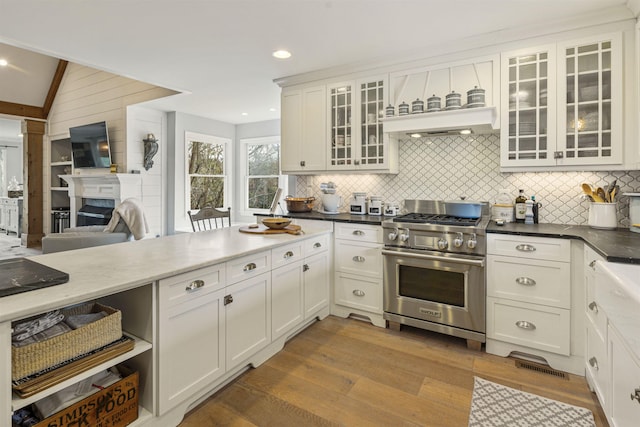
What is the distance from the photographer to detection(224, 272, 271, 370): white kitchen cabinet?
201 cm

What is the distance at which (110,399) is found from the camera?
1.45 metres

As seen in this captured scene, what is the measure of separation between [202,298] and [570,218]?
294 centimetres

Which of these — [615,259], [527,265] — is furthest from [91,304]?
[527,265]

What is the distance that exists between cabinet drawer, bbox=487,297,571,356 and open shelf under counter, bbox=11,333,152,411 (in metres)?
2.36

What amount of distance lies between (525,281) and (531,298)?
5.1 inches

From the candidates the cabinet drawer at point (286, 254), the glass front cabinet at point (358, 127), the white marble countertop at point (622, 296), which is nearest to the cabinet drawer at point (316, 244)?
the cabinet drawer at point (286, 254)

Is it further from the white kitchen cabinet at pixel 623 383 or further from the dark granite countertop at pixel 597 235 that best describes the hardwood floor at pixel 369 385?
the dark granite countertop at pixel 597 235

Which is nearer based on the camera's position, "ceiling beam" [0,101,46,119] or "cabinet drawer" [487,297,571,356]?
"cabinet drawer" [487,297,571,356]

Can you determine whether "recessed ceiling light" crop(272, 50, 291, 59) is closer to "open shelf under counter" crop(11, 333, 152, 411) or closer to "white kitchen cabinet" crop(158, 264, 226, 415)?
"white kitchen cabinet" crop(158, 264, 226, 415)

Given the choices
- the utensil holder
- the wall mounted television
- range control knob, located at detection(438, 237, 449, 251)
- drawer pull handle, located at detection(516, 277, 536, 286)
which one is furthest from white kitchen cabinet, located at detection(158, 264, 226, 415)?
the wall mounted television

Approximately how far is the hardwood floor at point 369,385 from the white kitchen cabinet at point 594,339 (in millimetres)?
195

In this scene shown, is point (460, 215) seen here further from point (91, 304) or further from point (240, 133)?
point (240, 133)

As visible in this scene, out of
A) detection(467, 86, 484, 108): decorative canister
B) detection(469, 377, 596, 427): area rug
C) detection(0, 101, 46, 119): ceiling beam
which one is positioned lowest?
detection(469, 377, 596, 427): area rug

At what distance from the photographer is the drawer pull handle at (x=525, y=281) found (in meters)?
Result: 2.39
